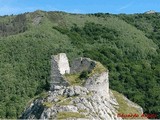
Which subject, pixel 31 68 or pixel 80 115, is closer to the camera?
pixel 80 115

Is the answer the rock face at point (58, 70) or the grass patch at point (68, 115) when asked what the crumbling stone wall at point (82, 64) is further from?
the grass patch at point (68, 115)

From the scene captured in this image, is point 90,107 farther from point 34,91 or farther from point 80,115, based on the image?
point 34,91

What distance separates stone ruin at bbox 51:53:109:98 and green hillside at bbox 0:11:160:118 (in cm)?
4984

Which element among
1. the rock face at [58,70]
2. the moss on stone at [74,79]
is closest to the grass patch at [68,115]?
the moss on stone at [74,79]

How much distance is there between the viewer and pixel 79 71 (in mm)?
50906

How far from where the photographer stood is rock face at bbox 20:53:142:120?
43.3 metres

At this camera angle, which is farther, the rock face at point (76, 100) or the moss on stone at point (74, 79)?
the moss on stone at point (74, 79)

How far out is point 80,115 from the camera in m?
42.8

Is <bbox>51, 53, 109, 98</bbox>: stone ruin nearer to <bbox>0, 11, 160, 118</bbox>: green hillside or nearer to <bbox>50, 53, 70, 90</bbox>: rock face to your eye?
<bbox>50, 53, 70, 90</bbox>: rock face

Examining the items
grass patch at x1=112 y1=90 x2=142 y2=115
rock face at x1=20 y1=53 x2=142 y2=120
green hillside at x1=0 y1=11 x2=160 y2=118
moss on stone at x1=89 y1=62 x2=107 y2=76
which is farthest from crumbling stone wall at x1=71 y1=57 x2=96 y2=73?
green hillside at x1=0 y1=11 x2=160 y2=118

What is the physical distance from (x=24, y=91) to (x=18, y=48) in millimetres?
25199

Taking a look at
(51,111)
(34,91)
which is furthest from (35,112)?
(34,91)

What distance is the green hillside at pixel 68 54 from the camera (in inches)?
4705

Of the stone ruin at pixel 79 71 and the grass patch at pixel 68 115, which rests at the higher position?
the stone ruin at pixel 79 71
